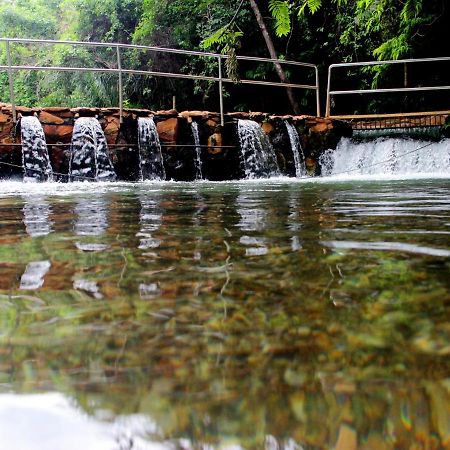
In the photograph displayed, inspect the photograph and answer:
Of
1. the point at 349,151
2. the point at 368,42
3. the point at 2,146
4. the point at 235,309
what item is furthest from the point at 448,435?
the point at 368,42

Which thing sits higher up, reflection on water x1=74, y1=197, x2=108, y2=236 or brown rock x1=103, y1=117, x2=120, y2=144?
brown rock x1=103, y1=117, x2=120, y2=144

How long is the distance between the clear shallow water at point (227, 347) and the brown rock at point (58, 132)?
6543mm

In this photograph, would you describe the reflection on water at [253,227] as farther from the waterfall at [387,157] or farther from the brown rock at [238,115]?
the waterfall at [387,157]

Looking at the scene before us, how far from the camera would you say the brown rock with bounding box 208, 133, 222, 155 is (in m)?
8.45

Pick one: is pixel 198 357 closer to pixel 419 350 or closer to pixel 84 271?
pixel 419 350

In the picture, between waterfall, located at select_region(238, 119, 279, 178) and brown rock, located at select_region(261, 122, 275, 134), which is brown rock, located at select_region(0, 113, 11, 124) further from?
brown rock, located at select_region(261, 122, 275, 134)

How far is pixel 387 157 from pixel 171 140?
3750 mm

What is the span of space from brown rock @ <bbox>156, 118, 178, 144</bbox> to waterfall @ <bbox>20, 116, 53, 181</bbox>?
5.56 feet

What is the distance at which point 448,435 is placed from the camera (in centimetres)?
44

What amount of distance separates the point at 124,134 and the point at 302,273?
7.13m

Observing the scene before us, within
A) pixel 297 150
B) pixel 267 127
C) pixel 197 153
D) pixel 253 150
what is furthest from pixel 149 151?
pixel 297 150

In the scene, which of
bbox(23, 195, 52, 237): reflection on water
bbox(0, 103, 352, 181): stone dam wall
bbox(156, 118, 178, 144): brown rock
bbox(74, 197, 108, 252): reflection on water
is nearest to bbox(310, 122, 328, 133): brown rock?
bbox(0, 103, 352, 181): stone dam wall

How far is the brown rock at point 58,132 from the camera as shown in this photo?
24.6ft

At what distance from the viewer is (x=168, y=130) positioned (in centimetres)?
807
